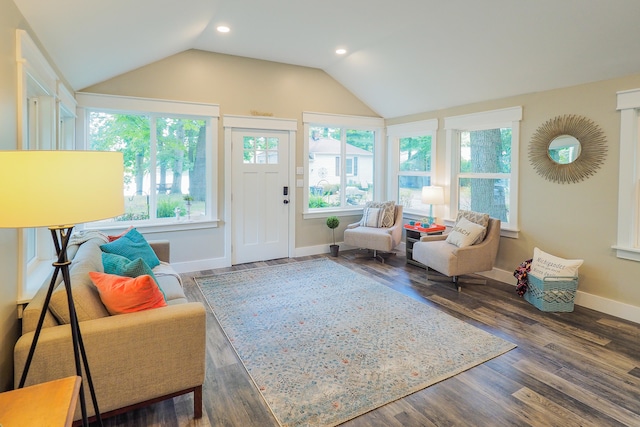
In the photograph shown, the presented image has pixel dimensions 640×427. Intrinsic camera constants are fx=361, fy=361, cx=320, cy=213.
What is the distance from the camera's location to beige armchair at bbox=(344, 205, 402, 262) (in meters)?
5.20

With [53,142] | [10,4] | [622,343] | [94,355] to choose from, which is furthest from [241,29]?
[622,343]

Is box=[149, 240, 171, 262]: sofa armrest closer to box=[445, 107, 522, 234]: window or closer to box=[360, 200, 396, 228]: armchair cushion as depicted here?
box=[360, 200, 396, 228]: armchair cushion

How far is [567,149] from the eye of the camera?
3773mm

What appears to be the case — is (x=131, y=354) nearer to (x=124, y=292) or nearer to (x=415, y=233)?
(x=124, y=292)

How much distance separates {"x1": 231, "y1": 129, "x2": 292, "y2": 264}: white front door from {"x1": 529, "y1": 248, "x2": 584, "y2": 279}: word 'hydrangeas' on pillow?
329cm

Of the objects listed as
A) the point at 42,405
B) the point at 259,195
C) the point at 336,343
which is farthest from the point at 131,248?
the point at 259,195

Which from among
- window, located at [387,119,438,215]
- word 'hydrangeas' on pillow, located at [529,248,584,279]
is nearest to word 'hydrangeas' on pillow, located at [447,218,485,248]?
word 'hydrangeas' on pillow, located at [529,248,584,279]

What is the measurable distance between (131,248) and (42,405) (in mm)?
2003

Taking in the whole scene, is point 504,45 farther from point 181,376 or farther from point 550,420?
point 181,376

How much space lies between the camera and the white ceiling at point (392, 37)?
2756 millimetres

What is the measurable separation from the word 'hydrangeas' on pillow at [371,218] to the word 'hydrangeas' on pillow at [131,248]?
3273 mm

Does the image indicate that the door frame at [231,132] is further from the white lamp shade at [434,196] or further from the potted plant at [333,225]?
the white lamp shade at [434,196]

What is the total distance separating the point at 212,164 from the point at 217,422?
3.50m

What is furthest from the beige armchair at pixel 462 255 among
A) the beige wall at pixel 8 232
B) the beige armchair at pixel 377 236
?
the beige wall at pixel 8 232
